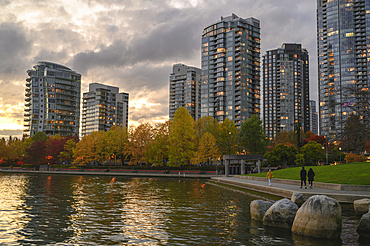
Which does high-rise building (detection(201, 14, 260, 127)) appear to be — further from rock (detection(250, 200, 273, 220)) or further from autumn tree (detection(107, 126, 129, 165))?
rock (detection(250, 200, 273, 220))

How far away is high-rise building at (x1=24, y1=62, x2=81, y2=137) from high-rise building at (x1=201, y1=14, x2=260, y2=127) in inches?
3317

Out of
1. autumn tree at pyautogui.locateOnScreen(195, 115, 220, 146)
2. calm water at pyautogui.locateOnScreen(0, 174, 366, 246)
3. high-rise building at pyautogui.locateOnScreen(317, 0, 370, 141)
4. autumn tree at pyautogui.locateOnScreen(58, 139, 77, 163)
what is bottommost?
calm water at pyautogui.locateOnScreen(0, 174, 366, 246)

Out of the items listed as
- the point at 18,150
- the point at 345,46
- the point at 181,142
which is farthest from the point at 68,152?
the point at 345,46

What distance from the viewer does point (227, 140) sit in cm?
8888

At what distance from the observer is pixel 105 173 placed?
75.3 m

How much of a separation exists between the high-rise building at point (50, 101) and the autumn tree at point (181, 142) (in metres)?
124

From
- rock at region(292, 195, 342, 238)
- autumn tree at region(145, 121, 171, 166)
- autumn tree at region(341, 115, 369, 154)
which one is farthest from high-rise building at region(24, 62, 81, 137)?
rock at region(292, 195, 342, 238)

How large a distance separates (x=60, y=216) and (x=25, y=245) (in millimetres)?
6951

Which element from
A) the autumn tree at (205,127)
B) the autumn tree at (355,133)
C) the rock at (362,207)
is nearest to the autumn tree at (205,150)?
the autumn tree at (205,127)

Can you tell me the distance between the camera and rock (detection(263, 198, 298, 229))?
16.2 m

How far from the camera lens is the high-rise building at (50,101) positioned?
180 meters

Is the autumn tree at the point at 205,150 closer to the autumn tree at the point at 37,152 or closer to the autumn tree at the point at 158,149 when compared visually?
the autumn tree at the point at 158,149

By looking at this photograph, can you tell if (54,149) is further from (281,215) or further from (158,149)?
(281,215)

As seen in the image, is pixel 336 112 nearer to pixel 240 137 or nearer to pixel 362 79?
pixel 362 79
